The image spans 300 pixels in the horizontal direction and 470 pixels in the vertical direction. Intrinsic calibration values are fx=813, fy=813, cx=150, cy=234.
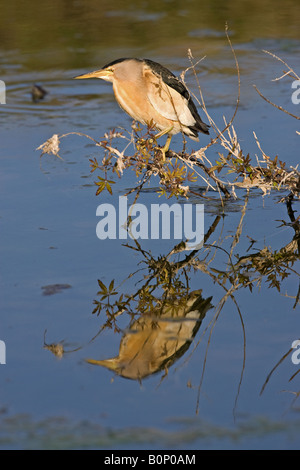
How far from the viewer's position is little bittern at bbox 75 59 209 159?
4.29m

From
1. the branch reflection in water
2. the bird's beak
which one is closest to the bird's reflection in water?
the branch reflection in water

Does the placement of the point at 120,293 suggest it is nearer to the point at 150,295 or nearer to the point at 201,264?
the point at 150,295

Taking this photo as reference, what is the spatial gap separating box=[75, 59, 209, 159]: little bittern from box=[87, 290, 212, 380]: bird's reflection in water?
1.13m

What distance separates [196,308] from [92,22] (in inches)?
233

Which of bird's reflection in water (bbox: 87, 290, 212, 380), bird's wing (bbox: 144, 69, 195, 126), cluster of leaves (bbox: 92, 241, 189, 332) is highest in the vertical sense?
bird's wing (bbox: 144, 69, 195, 126)

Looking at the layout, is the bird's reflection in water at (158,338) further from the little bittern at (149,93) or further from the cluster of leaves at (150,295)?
the little bittern at (149,93)

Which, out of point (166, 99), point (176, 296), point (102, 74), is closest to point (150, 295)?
point (176, 296)

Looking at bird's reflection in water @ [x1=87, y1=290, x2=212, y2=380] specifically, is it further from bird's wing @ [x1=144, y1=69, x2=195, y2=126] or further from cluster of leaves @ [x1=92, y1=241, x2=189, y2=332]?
bird's wing @ [x1=144, y1=69, x2=195, y2=126]

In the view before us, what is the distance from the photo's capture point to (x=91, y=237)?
Answer: 13.5 ft

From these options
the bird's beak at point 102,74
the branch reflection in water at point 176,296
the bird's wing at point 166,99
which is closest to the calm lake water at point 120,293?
the branch reflection in water at point 176,296

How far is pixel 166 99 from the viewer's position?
433cm

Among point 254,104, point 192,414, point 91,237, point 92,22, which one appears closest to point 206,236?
point 91,237

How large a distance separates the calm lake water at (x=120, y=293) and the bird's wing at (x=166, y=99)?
0.28 meters
